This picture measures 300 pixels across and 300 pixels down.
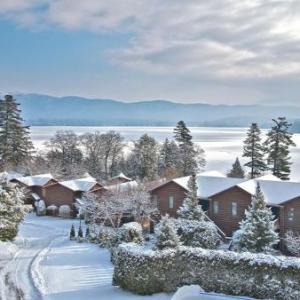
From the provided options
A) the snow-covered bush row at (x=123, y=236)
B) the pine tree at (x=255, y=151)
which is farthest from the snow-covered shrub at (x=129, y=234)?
the pine tree at (x=255, y=151)

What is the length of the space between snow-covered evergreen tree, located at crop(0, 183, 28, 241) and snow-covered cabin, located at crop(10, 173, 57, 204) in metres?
19.3

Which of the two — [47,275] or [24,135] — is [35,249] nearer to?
[47,275]

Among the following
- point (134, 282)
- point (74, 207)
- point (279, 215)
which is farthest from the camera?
point (74, 207)

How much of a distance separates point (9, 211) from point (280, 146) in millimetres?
38240

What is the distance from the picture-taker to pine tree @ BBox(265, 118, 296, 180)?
58.8 metres

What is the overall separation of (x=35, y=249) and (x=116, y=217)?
1090 centimetres

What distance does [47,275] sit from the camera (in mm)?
26062

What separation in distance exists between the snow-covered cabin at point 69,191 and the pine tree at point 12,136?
17.7 m

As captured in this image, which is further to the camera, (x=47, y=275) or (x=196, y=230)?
(x=196, y=230)

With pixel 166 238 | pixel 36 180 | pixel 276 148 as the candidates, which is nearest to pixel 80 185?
pixel 36 180

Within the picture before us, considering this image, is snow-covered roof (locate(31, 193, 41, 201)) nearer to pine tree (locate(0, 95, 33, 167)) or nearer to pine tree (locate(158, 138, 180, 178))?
pine tree (locate(0, 95, 33, 167))

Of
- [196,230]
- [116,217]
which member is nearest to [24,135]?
[116,217]

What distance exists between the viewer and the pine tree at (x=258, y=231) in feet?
98.1

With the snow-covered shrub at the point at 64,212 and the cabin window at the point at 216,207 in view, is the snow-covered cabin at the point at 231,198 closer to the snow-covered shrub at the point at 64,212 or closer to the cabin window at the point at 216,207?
the cabin window at the point at 216,207
